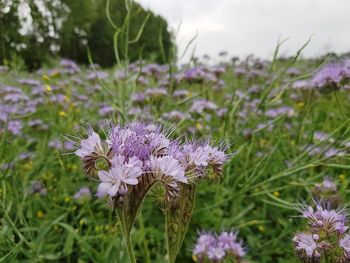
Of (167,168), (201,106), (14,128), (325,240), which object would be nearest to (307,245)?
(325,240)

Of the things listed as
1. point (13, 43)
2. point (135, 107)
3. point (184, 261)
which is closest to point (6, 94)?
point (13, 43)

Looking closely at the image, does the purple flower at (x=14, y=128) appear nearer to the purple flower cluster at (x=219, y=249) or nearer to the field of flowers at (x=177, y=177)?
the field of flowers at (x=177, y=177)

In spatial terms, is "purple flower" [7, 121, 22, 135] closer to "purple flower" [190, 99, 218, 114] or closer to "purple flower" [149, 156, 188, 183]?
"purple flower" [190, 99, 218, 114]

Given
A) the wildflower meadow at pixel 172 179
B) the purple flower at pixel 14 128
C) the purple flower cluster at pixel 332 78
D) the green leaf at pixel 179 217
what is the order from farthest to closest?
1. the purple flower at pixel 14 128
2. the purple flower cluster at pixel 332 78
3. the green leaf at pixel 179 217
4. the wildflower meadow at pixel 172 179

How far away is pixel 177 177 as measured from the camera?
90cm

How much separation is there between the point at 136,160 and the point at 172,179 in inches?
3.3

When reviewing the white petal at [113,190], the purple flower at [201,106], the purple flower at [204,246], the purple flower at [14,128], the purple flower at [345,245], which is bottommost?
the purple flower at [14,128]

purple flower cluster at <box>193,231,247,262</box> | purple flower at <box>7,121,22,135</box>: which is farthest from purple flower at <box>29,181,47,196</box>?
purple flower cluster at <box>193,231,247,262</box>

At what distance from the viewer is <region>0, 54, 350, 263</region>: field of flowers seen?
983 millimetres

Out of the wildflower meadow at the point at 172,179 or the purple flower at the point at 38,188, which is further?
the purple flower at the point at 38,188

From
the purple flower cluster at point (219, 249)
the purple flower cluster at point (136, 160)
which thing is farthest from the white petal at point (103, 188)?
the purple flower cluster at point (219, 249)

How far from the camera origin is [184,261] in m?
2.08

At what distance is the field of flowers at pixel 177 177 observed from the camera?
98 centimetres

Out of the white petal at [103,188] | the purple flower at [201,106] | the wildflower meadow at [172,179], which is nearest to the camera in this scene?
the white petal at [103,188]
